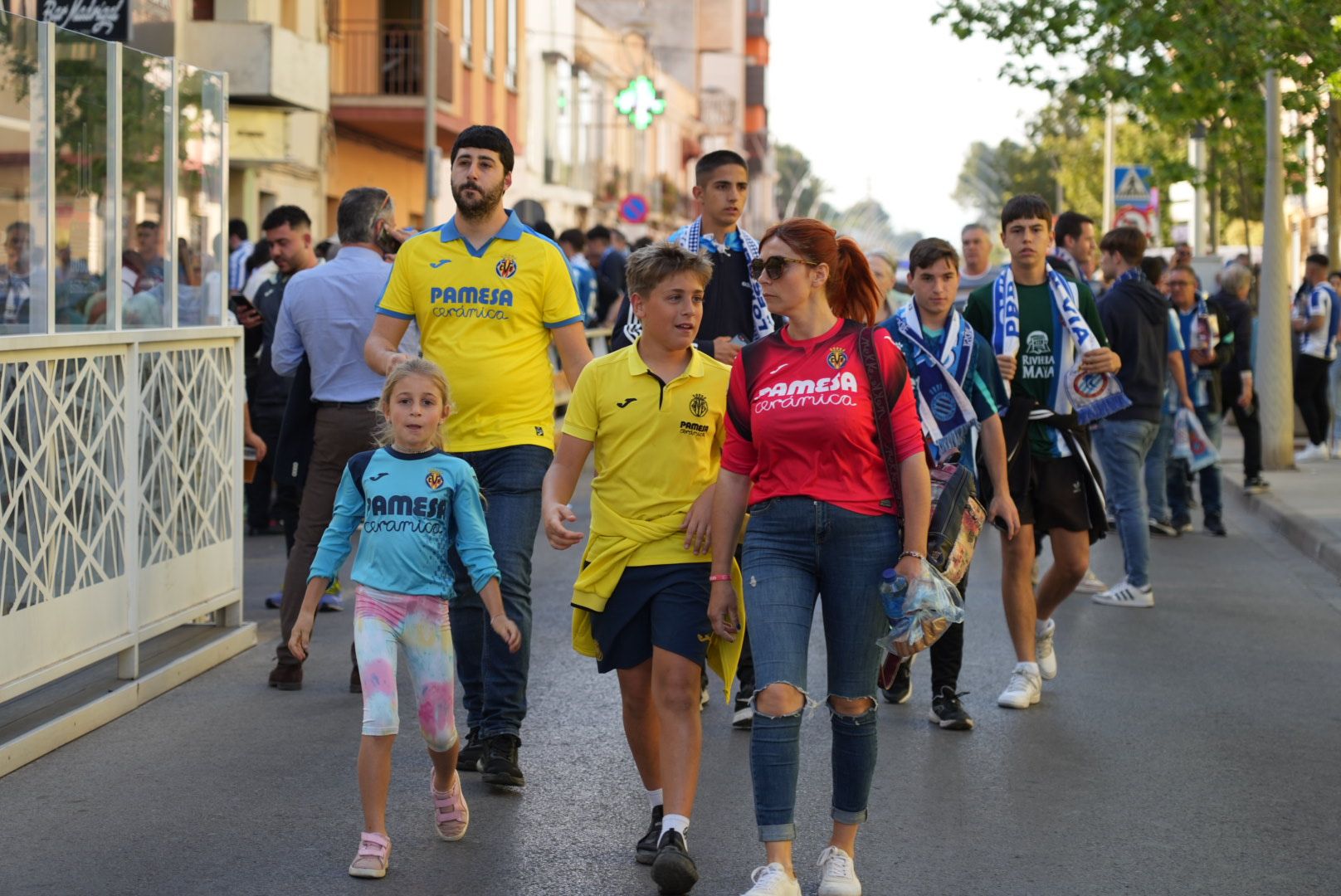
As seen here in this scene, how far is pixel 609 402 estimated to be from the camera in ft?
18.3

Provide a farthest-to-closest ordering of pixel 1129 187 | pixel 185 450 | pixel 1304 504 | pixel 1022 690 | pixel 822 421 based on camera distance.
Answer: pixel 1129 187 < pixel 1304 504 < pixel 185 450 < pixel 1022 690 < pixel 822 421

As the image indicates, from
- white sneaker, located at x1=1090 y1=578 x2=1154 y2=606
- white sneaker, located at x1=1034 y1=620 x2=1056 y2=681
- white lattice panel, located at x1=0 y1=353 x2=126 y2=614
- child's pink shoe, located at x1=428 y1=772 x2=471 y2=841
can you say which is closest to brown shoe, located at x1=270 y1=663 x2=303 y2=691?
white lattice panel, located at x1=0 y1=353 x2=126 y2=614

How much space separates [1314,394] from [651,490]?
15965mm

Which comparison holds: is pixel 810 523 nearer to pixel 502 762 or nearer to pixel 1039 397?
pixel 502 762

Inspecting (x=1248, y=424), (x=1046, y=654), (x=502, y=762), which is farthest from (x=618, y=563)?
(x=1248, y=424)

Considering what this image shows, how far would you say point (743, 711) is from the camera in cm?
754

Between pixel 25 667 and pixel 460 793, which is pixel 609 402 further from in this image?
pixel 25 667

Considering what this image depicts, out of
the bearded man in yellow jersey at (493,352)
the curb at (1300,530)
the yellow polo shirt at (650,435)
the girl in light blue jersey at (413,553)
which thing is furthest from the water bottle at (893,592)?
the curb at (1300,530)

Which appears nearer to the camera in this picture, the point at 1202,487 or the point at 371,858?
the point at 371,858

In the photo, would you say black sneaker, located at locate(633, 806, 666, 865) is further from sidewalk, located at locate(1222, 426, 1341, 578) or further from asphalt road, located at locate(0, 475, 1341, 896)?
sidewalk, located at locate(1222, 426, 1341, 578)

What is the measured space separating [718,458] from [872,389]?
0.68 metres

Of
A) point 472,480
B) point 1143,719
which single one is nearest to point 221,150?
point 472,480

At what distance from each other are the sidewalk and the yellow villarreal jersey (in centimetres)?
741

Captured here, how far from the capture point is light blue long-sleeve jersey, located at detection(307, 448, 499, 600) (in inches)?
221
